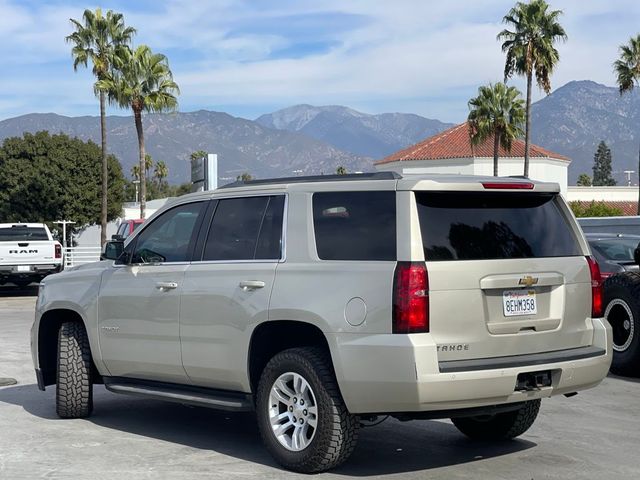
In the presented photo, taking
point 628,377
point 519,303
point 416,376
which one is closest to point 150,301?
point 416,376

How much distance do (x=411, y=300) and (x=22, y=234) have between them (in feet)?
67.9

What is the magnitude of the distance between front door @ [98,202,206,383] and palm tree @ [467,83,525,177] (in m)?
51.6

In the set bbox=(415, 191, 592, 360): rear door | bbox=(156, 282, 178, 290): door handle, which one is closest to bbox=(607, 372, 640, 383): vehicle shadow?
bbox=(415, 191, 592, 360): rear door

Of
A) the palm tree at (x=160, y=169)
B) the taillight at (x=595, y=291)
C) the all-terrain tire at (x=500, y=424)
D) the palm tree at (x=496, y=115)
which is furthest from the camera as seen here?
the palm tree at (x=160, y=169)

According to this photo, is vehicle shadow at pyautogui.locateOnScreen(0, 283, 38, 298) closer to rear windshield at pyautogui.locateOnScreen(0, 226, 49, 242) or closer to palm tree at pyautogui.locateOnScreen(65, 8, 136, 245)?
rear windshield at pyautogui.locateOnScreen(0, 226, 49, 242)

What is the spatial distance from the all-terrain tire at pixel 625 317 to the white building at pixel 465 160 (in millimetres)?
79530

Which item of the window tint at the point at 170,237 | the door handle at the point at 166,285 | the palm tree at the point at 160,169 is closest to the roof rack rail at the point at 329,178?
the window tint at the point at 170,237

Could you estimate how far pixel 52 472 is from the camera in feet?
21.7

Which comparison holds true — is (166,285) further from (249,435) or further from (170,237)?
(249,435)

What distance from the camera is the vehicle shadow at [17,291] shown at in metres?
26.2

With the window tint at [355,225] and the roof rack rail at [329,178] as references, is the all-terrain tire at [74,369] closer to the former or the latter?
the roof rack rail at [329,178]

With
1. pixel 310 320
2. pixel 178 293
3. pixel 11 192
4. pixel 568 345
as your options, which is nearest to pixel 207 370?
pixel 178 293

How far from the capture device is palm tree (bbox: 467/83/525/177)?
58156mm

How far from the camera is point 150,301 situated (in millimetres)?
7648
